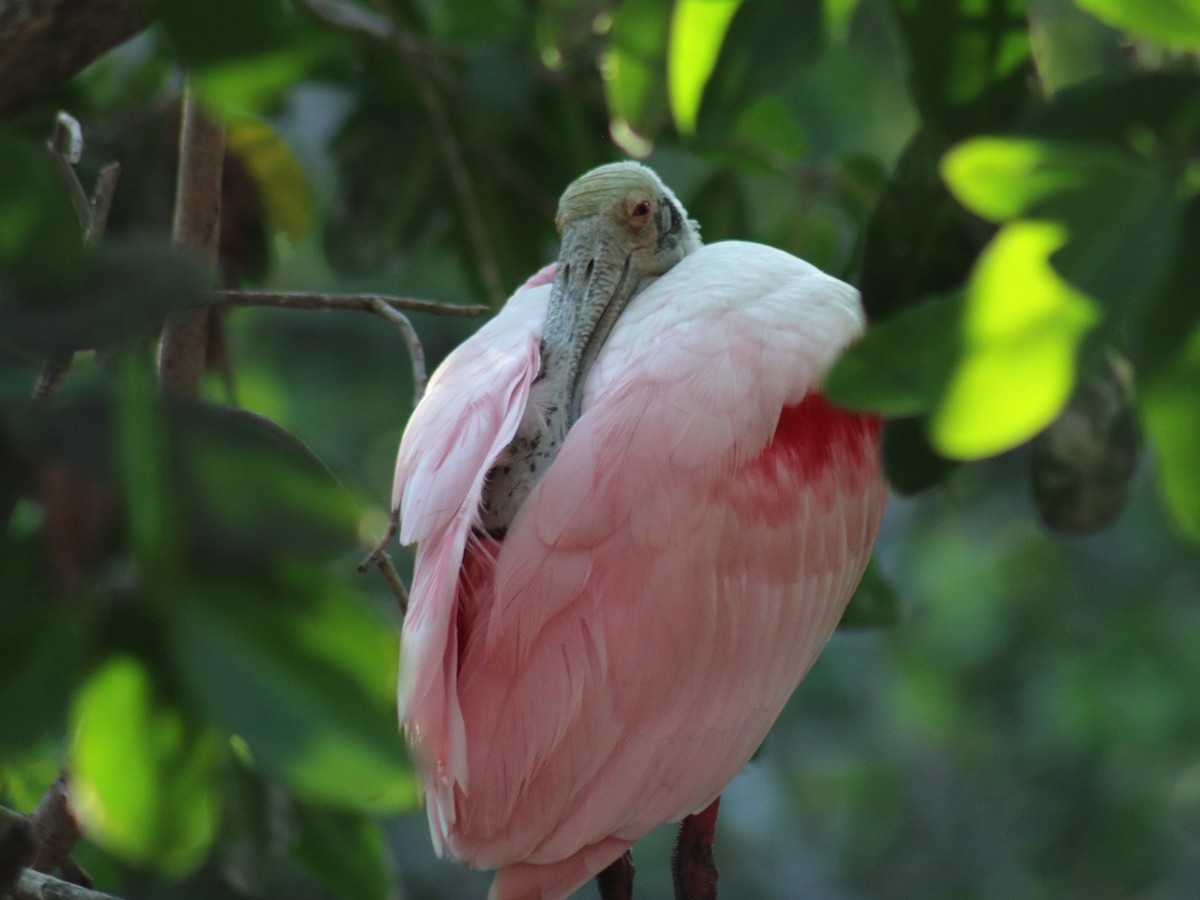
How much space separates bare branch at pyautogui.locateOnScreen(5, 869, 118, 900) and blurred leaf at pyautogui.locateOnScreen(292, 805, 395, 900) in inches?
11.5

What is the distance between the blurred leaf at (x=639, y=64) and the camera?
4.36ft

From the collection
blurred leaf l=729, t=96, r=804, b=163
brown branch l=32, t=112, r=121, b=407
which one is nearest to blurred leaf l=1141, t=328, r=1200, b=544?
brown branch l=32, t=112, r=121, b=407

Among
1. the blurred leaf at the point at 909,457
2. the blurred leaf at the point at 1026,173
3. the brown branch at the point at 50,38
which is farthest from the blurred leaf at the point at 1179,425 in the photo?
the brown branch at the point at 50,38

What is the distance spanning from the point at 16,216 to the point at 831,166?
254cm

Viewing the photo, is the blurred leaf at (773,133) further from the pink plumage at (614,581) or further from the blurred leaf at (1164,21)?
the blurred leaf at (1164,21)

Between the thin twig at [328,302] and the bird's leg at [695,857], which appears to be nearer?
the thin twig at [328,302]

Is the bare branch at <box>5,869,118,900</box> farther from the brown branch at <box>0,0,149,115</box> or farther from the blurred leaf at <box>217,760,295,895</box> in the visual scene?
the brown branch at <box>0,0,149,115</box>

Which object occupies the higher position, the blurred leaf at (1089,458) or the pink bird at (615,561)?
the blurred leaf at (1089,458)

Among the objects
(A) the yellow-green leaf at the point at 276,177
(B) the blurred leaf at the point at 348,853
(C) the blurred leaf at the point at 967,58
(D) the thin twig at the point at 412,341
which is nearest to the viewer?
(C) the blurred leaf at the point at 967,58

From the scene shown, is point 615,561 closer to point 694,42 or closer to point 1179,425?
point 694,42

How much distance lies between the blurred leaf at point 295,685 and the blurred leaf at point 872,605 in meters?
2.17

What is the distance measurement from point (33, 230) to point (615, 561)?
1.53 metres

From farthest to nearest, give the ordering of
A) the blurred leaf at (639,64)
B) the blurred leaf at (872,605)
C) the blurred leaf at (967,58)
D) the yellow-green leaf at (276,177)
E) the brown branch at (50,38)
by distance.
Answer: the yellow-green leaf at (276,177) < the blurred leaf at (872,605) < the brown branch at (50,38) < the blurred leaf at (639,64) < the blurred leaf at (967,58)

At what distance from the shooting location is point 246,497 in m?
0.83
